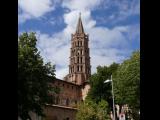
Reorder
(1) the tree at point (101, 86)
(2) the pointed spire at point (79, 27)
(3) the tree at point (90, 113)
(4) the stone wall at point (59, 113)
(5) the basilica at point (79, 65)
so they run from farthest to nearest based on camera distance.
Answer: (2) the pointed spire at point (79, 27) < (5) the basilica at point (79, 65) < (1) the tree at point (101, 86) < (4) the stone wall at point (59, 113) < (3) the tree at point (90, 113)

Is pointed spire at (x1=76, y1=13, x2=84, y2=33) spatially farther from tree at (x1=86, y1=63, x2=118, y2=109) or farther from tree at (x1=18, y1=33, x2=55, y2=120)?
tree at (x1=18, y1=33, x2=55, y2=120)

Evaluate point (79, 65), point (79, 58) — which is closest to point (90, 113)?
point (79, 65)

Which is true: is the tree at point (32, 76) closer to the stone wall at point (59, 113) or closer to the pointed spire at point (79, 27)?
the stone wall at point (59, 113)

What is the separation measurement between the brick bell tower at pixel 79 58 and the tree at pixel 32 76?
9187 centimetres

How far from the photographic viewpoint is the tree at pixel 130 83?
58978 millimetres

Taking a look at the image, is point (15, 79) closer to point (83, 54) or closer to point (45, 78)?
point (45, 78)

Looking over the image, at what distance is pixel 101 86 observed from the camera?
3378 inches

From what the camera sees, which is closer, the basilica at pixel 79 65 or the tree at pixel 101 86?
the tree at pixel 101 86

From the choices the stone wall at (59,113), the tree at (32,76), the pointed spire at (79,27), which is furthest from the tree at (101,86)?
the pointed spire at (79,27)

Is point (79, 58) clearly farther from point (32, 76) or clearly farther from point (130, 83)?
point (32, 76)

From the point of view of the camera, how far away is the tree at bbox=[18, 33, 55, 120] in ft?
134

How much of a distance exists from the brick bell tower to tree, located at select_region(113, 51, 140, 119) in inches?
2976

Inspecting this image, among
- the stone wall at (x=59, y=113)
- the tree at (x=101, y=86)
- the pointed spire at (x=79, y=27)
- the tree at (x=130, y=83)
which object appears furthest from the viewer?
the pointed spire at (x=79, y=27)
